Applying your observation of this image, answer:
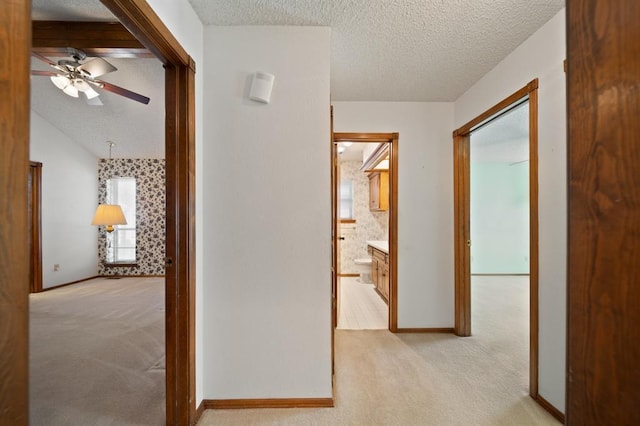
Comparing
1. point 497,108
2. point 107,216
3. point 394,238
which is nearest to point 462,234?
point 394,238

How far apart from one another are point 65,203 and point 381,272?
19.1ft

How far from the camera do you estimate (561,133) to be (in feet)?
5.77

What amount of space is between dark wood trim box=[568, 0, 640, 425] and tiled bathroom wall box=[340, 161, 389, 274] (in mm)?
5490

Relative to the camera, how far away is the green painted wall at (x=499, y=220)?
20.3 ft

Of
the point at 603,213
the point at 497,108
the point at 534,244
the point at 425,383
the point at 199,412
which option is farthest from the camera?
the point at 497,108

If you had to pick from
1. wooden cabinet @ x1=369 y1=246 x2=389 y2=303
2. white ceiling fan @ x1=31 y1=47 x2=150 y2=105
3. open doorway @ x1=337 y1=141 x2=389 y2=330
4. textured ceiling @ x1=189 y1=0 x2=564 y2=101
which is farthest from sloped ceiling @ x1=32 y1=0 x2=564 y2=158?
wooden cabinet @ x1=369 y1=246 x2=389 y2=303

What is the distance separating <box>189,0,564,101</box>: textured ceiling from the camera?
1692mm

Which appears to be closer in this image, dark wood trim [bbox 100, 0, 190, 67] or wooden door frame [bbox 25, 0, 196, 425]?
dark wood trim [bbox 100, 0, 190, 67]

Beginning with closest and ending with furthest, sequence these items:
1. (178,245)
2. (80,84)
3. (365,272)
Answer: (178,245) < (80,84) < (365,272)

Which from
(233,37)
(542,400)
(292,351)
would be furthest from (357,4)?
(542,400)

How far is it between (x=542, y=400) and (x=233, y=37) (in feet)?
10.5

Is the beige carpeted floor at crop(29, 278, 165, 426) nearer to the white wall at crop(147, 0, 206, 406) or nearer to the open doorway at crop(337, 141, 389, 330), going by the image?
the white wall at crop(147, 0, 206, 406)

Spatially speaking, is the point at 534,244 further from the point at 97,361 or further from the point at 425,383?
the point at 97,361

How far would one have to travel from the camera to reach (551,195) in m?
1.85
